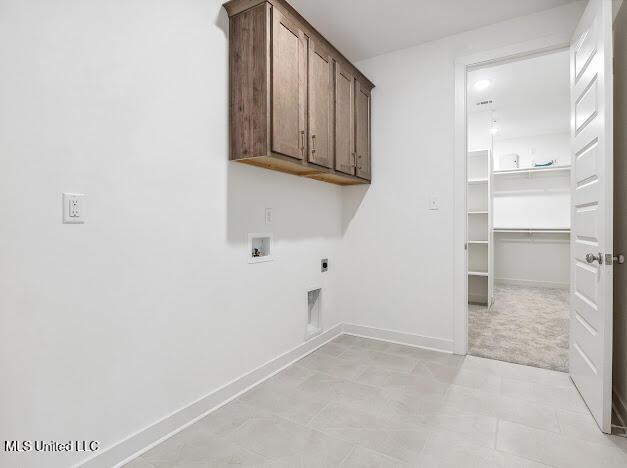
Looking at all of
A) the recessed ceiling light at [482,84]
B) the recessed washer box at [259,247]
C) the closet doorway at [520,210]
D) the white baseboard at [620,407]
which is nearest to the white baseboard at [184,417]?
the recessed washer box at [259,247]

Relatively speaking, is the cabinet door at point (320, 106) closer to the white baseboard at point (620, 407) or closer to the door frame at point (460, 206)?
the door frame at point (460, 206)

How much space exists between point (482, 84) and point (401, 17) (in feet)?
5.90

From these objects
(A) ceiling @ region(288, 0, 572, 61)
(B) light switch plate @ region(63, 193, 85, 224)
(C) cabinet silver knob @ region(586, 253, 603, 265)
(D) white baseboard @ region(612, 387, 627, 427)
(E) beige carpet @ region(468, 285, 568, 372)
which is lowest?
(E) beige carpet @ region(468, 285, 568, 372)

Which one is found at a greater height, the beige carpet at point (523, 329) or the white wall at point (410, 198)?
the white wall at point (410, 198)

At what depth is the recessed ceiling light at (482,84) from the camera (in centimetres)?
379

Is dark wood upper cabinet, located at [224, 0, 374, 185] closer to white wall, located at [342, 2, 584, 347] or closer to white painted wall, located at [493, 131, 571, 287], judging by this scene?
white wall, located at [342, 2, 584, 347]

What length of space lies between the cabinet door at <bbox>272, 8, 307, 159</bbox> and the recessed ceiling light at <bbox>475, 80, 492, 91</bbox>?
253cm

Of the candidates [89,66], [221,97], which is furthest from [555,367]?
[89,66]

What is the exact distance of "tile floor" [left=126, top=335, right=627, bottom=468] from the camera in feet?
5.10

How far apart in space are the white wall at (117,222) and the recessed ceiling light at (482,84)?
3.02 metres

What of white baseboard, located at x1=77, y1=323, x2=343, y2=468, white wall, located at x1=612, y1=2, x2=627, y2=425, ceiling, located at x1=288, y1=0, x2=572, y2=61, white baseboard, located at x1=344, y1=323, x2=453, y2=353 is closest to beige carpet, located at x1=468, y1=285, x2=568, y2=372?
white baseboard, located at x1=344, y1=323, x2=453, y2=353

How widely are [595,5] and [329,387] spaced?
2.66 meters

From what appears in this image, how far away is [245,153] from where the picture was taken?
198 centimetres

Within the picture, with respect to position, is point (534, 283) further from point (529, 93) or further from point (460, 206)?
point (460, 206)
